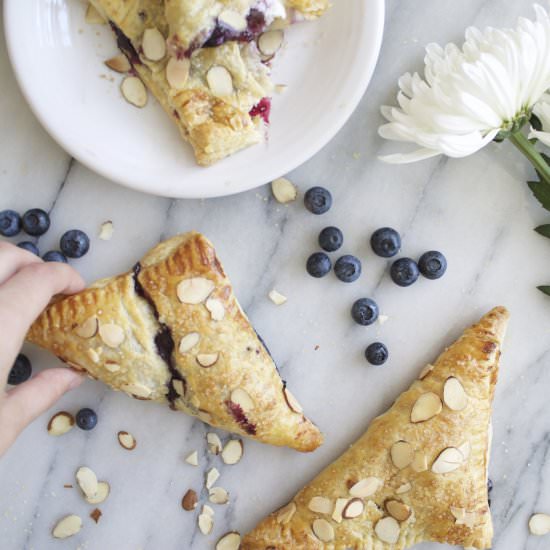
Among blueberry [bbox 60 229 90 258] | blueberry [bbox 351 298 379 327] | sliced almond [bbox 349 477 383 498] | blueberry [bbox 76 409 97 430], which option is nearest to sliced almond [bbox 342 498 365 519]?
sliced almond [bbox 349 477 383 498]

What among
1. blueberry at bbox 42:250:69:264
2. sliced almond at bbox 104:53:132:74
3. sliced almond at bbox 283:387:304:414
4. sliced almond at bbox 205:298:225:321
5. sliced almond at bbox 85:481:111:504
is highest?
sliced almond at bbox 104:53:132:74

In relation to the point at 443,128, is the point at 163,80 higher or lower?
lower

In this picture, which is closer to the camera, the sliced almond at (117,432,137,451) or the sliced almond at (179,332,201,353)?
the sliced almond at (179,332,201,353)

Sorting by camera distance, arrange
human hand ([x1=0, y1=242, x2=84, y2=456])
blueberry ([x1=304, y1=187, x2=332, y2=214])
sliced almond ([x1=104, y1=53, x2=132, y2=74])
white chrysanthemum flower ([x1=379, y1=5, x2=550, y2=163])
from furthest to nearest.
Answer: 1. blueberry ([x1=304, y1=187, x2=332, y2=214])
2. sliced almond ([x1=104, y1=53, x2=132, y2=74])
3. white chrysanthemum flower ([x1=379, y1=5, x2=550, y2=163])
4. human hand ([x1=0, y1=242, x2=84, y2=456])

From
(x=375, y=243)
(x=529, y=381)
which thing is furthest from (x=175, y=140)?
(x=529, y=381)

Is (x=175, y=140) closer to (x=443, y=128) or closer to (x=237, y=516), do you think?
(x=443, y=128)

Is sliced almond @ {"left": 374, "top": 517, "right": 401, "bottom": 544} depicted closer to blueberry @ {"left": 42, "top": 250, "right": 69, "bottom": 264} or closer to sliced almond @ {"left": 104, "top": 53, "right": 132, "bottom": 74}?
blueberry @ {"left": 42, "top": 250, "right": 69, "bottom": 264}
